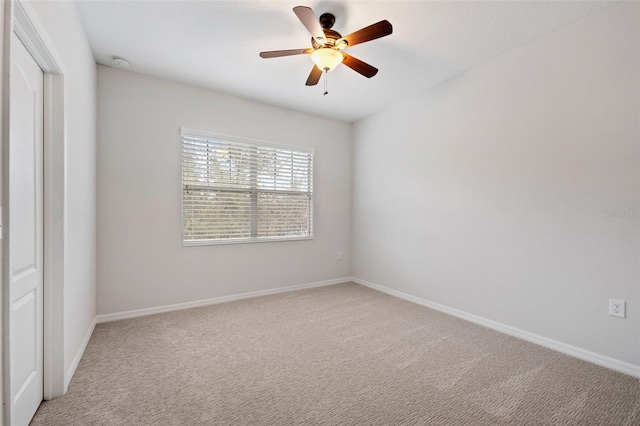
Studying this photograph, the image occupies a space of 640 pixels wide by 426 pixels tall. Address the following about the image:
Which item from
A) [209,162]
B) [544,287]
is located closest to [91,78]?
[209,162]

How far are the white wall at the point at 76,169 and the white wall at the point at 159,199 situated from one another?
0.21 m

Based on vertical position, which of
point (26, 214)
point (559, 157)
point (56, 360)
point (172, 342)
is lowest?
point (172, 342)

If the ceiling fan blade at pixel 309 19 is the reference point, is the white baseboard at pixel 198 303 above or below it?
below

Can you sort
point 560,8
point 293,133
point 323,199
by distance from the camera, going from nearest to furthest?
point 560,8, point 293,133, point 323,199

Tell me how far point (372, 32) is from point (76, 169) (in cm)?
235

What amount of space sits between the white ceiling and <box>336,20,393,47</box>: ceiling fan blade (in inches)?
11.5

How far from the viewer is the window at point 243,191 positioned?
11.8ft

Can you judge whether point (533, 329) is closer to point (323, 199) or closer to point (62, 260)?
point (323, 199)

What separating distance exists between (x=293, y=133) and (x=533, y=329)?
357 cm

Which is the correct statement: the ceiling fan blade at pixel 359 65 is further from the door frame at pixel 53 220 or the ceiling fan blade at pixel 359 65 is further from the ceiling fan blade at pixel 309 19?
the door frame at pixel 53 220

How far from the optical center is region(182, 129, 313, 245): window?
3582 mm

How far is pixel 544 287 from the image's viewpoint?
8.58ft

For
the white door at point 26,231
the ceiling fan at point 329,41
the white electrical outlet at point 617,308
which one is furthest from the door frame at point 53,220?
the white electrical outlet at point 617,308

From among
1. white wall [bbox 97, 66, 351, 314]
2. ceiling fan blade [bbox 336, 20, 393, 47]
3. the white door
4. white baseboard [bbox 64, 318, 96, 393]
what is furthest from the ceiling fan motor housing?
white baseboard [bbox 64, 318, 96, 393]
